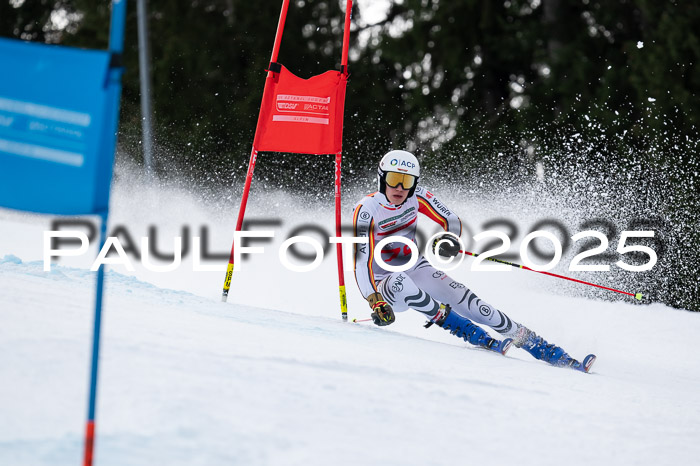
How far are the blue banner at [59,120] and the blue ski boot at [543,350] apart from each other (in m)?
3.66

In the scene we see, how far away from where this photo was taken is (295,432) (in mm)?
3043

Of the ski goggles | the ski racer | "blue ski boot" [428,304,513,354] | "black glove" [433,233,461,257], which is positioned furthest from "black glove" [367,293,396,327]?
the ski goggles

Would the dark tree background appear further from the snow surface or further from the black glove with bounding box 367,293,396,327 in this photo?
the snow surface

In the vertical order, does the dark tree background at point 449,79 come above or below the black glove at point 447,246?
above

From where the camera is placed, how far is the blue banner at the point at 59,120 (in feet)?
8.52

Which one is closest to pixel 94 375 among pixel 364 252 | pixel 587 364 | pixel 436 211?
pixel 364 252

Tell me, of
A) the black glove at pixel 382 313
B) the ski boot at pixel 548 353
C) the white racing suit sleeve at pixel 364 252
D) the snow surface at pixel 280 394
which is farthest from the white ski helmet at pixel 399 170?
the ski boot at pixel 548 353

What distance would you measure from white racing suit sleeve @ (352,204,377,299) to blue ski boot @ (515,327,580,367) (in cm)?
106

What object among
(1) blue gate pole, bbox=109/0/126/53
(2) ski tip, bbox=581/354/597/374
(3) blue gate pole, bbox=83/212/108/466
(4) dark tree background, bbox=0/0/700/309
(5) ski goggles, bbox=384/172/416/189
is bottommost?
(2) ski tip, bbox=581/354/597/374

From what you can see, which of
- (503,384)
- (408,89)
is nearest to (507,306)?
(503,384)

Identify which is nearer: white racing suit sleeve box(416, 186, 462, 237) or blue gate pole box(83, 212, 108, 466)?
blue gate pole box(83, 212, 108, 466)

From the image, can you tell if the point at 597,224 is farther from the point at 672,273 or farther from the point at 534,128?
the point at 534,128

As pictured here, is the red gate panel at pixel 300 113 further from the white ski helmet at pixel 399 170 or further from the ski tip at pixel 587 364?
the ski tip at pixel 587 364

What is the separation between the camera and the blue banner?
2.60 meters
